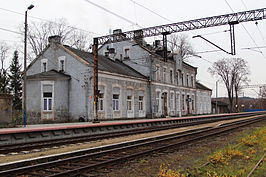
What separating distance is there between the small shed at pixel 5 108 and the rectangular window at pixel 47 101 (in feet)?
18.8

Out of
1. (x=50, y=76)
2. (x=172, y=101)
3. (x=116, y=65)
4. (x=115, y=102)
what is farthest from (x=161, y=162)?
(x=172, y=101)

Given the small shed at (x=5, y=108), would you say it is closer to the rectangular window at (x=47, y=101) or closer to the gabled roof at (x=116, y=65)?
the rectangular window at (x=47, y=101)

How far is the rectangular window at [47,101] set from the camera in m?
27.6

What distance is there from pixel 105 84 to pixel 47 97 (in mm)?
5911

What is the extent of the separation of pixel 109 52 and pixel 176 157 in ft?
103

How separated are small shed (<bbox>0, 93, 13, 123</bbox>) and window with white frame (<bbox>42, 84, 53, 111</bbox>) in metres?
5.70

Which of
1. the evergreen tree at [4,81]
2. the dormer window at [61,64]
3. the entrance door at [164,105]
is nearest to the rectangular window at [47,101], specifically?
the dormer window at [61,64]

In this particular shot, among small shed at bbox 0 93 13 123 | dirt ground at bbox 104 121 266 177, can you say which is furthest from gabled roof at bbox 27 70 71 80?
dirt ground at bbox 104 121 266 177

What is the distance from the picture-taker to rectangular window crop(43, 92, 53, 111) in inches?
1087

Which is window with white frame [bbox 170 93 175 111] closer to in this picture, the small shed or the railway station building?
the railway station building

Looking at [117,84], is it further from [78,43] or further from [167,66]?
[78,43]

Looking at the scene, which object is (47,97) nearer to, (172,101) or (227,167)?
(172,101)

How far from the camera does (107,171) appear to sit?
23.5 ft

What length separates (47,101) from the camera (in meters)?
27.8
